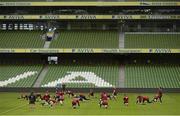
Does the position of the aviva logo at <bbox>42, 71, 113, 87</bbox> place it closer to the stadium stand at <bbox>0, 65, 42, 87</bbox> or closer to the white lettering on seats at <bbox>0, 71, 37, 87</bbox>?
the stadium stand at <bbox>0, 65, 42, 87</bbox>

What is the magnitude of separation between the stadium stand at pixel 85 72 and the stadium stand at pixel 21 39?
12.0 ft

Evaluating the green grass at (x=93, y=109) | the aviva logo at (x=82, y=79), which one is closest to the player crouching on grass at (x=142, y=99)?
the green grass at (x=93, y=109)

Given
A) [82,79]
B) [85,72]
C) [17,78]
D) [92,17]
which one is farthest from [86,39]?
[17,78]

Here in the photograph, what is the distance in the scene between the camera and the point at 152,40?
187 feet

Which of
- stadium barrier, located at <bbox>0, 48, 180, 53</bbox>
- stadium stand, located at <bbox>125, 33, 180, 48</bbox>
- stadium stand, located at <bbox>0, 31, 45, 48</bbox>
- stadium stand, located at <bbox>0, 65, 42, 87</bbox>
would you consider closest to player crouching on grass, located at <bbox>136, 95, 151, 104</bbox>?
stadium barrier, located at <bbox>0, 48, 180, 53</bbox>

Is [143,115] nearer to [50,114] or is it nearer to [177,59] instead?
[50,114]

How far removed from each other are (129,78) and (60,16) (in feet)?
41.0

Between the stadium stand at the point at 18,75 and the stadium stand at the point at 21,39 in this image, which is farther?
the stadium stand at the point at 21,39

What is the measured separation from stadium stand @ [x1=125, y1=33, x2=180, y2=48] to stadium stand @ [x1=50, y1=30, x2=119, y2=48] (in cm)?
167

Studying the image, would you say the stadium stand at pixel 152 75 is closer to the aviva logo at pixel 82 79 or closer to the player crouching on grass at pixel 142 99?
the aviva logo at pixel 82 79

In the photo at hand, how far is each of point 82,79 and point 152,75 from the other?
778cm

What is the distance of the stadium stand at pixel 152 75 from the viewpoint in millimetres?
50625

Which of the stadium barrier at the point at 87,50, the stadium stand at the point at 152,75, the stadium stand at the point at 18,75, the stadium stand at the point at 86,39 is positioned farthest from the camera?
the stadium stand at the point at 86,39

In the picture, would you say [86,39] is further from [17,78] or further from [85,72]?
[17,78]
